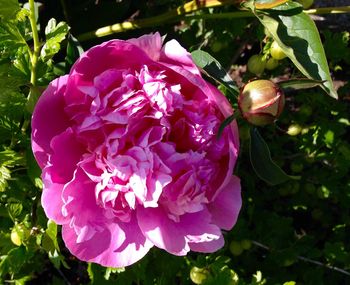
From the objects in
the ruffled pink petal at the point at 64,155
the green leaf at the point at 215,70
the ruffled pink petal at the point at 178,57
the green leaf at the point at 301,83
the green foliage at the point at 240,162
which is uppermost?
the ruffled pink petal at the point at 178,57

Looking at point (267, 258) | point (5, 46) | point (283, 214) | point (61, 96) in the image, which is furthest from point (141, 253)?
point (283, 214)

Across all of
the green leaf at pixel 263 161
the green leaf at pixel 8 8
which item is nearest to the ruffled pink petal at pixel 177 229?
the green leaf at pixel 263 161

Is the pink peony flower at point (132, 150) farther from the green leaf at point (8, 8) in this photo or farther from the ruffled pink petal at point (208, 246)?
the green leaf at point (8, 8)

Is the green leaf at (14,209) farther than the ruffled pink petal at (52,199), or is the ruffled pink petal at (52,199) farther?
the green leaf at (14,209)

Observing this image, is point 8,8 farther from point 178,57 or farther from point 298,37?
point 298,37

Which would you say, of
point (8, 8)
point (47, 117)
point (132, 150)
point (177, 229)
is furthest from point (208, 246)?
point (8, 8)

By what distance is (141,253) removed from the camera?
0.82 m

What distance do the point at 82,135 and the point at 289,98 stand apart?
1.48 metres

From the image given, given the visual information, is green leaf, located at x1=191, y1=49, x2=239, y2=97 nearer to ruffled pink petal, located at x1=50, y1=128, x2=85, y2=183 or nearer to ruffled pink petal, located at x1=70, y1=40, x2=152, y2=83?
ruffled pink petal, located at x1=70, y1=40, x2=152, y2=83

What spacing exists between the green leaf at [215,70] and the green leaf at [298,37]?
9 cm

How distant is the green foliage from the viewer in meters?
0.84

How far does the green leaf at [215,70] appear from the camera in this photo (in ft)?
2.74

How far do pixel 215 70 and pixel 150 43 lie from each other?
0.13 meters

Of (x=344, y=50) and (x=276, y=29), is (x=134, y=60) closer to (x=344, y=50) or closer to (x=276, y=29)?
(x=276, y=29)
